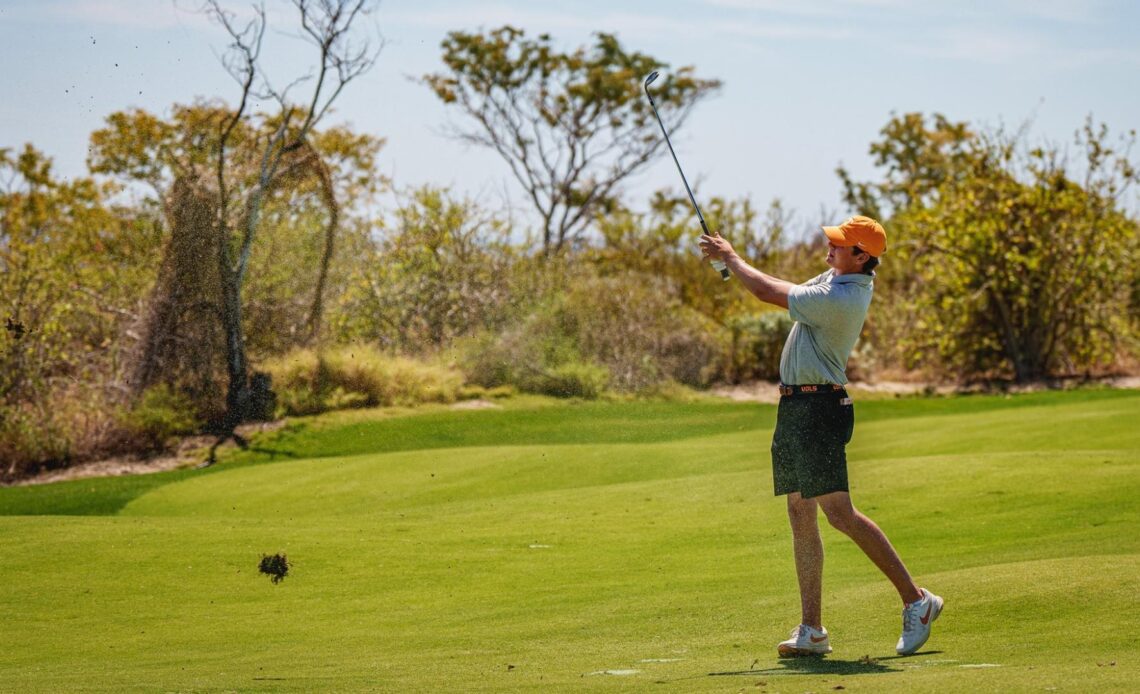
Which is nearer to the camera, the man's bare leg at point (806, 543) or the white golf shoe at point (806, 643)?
the white golf shoe at point (806, 643)

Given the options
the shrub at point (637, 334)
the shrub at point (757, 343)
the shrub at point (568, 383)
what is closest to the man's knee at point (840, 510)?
the shrub at point (568, 383)

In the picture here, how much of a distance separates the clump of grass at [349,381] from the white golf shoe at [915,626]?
1598cm

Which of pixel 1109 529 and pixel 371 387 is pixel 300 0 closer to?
pixel 371 387

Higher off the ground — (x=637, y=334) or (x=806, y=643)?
(x=637, y=334)

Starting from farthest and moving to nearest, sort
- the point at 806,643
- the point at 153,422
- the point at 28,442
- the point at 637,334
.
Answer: the point at 637,334 → the point at 153,422 → the point at 28,442 → the point at 806,643

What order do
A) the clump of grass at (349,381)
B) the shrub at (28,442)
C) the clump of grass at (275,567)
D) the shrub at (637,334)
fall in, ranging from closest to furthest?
the clump of grass at (275,567) < the shrub at (28,442) < the clump of grass at (349,381) < the shrub at (637,334)

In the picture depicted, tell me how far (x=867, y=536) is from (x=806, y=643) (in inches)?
20.6

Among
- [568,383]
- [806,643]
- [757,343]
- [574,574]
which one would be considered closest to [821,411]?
[806,643]

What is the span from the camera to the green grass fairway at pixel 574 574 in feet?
18.5

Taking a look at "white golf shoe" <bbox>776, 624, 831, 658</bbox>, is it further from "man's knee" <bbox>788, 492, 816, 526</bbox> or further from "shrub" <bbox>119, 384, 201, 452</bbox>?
"shrub" <bbox>119, 384, 201, 452</bbox>

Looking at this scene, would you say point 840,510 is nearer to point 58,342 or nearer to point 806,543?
point 806,543

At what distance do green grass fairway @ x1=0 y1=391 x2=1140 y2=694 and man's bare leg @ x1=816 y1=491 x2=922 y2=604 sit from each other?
323mm

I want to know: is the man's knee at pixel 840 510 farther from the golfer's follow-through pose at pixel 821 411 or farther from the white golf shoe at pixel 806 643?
the white golf shoe at pixel 806 643

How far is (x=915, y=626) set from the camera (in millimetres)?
5754
